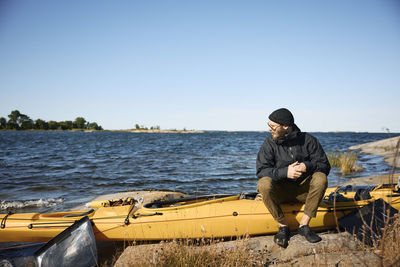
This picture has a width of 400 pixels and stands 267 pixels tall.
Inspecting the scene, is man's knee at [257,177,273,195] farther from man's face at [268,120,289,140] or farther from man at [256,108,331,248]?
man's face at [268,120,289,140]

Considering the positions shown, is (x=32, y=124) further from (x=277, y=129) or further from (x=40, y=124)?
(x=277, y=129)

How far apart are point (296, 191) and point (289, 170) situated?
1.88 ft

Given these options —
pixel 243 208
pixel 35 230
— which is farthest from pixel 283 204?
pixel 35 230

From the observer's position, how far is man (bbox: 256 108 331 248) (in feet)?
10.6

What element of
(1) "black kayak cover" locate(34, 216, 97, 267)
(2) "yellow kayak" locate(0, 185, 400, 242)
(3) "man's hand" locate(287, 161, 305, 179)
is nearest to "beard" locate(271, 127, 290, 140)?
(3) "man's hand" locate(287, 161, 305, 179)

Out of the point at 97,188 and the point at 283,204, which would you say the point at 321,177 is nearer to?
the point at 283,204

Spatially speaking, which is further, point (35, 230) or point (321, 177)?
point (35, 230)

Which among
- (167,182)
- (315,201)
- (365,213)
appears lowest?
(167,182)

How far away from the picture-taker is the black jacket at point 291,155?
3.30 meters

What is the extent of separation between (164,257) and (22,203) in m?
5.51

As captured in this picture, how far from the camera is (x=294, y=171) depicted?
3.16 m

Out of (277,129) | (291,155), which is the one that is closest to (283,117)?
(277,129)

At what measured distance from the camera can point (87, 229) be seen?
11.5 ft

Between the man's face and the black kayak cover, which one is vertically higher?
the man's face
